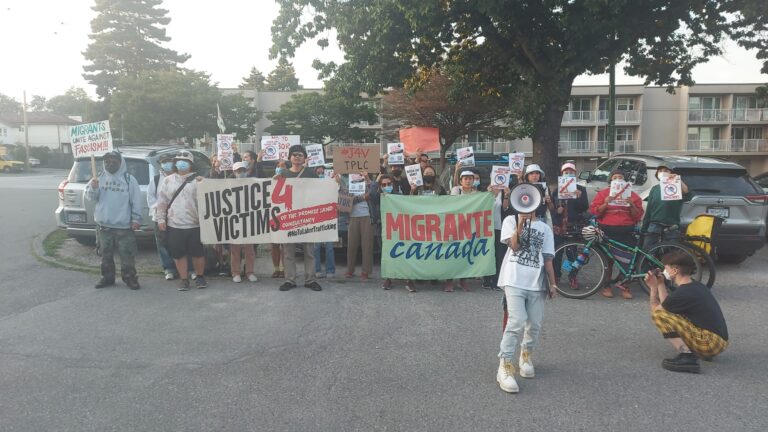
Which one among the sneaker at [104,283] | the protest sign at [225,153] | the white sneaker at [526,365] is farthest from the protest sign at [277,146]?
the white sneaker at [526,365]

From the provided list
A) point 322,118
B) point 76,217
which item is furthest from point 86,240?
point 322,118

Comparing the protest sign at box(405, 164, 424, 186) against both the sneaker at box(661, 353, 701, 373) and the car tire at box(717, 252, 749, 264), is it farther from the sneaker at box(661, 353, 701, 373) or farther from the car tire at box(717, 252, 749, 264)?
the car tire at box(717, 252, 749, 264)

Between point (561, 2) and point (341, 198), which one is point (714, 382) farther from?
point (561, 2)

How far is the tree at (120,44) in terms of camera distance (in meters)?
55.9

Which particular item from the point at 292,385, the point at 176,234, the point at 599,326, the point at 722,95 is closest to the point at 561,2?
the point at 599,326

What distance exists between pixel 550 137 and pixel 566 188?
631cm

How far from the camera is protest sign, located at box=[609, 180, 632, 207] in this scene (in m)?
7.30

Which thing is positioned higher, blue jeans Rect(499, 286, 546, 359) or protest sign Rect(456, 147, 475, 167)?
protest sign Rect(456, 147, 475, 167)

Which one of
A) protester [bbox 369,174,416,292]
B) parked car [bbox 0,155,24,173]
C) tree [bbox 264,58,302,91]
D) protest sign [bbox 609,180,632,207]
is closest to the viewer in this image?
protest sign [bbox 609,180,632,207]

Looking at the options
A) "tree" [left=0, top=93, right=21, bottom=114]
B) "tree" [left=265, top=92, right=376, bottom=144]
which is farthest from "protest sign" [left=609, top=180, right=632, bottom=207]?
"tree" [left=0, top=93, right=21, bottom=114]

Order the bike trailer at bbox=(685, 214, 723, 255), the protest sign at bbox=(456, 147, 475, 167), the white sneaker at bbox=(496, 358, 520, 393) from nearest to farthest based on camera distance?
the white sneaker at bbox=(496, 358, 520, 393) < the bike trailer at bbox=(685, 214, 723, 255) < the protest sign at bbox=(456, 147, 475, 167)

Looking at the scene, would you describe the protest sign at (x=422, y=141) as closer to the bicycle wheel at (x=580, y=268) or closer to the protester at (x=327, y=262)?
the protester at (x=327, y=262)

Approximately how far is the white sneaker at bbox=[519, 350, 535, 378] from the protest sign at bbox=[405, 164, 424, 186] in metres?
3.79

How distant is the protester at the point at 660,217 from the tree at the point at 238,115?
34540mm
